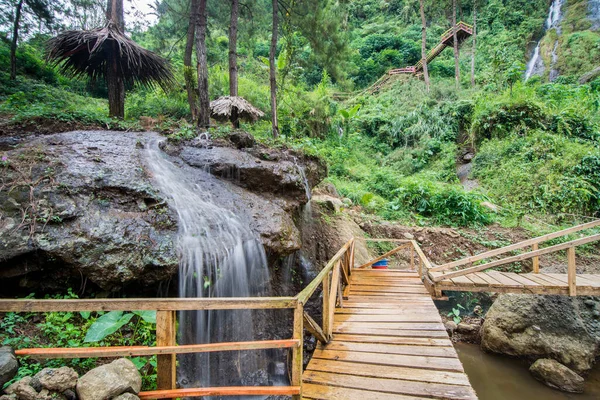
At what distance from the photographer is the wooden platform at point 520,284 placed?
471 centimetres

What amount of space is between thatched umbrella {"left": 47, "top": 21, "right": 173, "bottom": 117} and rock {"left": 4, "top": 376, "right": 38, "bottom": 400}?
6.55 metres

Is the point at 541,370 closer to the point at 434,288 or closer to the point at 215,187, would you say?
the point at 434,288

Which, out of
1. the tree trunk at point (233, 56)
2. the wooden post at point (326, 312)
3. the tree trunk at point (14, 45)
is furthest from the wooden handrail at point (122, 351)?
the tree trunk at point (14, 45)

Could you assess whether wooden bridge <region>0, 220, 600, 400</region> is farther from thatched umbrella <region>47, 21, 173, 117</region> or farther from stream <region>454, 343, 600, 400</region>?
thatched umbrella <region>47, 21, 173, 117</region>

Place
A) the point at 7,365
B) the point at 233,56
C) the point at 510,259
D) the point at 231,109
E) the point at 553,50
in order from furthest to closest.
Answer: the point at 553,50, the point at 233,56, the point at 231,109, the point at 510,259, the point at 7,365

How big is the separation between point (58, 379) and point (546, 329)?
312 inches

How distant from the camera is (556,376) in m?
5.15

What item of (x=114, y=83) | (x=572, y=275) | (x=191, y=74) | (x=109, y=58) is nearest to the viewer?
(x=572, y=275)

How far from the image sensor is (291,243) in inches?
185

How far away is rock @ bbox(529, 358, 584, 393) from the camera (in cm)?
502

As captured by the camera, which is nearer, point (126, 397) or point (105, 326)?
point (126, 397)

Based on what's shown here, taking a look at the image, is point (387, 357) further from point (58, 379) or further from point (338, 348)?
point (58, 379)

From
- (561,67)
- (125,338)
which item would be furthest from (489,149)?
(125,338)

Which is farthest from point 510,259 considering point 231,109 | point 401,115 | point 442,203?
point 401,115
